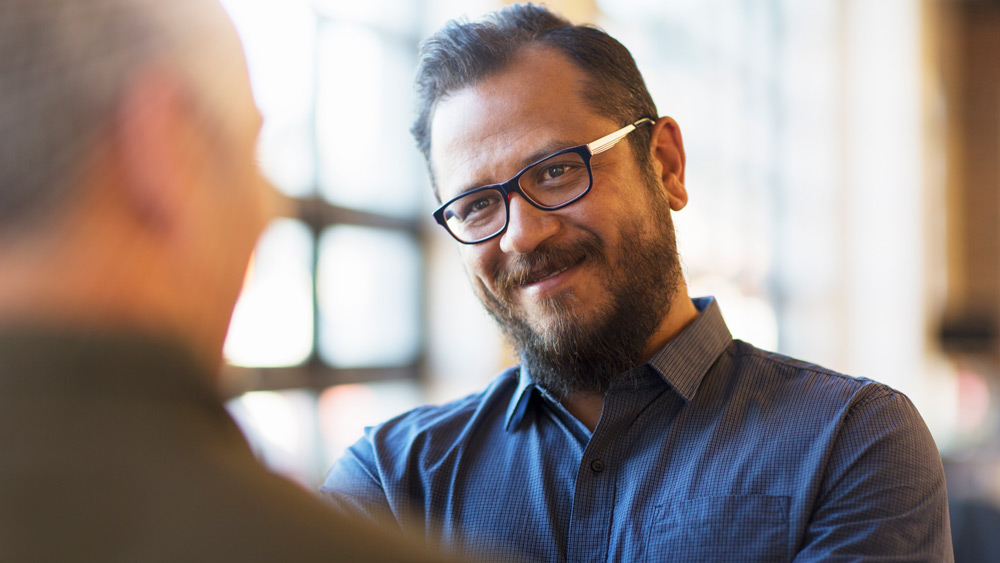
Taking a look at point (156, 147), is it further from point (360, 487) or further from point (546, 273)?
point (360, 487)

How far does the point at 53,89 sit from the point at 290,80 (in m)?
2.60

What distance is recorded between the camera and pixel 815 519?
1190mm

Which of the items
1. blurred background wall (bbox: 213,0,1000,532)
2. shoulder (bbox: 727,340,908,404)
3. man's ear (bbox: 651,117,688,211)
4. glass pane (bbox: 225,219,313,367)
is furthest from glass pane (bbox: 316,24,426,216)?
shoulder (bbox: 727,340,908,404)

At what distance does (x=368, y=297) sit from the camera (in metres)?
3.40

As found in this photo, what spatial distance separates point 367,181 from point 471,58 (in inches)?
75.3

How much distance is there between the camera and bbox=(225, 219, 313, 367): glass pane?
277 centimetres

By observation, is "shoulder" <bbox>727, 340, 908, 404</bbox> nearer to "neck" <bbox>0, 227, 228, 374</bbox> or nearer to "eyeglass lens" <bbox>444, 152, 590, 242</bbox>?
"eyeglass lens" <bbox>444, 152, 590, 242</bbox>

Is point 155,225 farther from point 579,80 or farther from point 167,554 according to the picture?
point 579,80

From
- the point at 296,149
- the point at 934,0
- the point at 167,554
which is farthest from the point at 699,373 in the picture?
the point at 934,0

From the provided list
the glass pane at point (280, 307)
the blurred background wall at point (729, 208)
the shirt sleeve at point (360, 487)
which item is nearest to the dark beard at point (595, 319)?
the shirt sleeve at point (360, 487)

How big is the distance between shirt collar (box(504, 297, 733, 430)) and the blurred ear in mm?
1029

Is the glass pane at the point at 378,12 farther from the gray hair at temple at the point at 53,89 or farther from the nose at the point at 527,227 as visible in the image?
the gray hair at temple at the point at 53,89

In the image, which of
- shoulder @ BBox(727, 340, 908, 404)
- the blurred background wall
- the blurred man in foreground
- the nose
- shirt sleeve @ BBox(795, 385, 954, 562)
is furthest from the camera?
the blurred background wall

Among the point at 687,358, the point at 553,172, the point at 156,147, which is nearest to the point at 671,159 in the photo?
the point at 553,172
